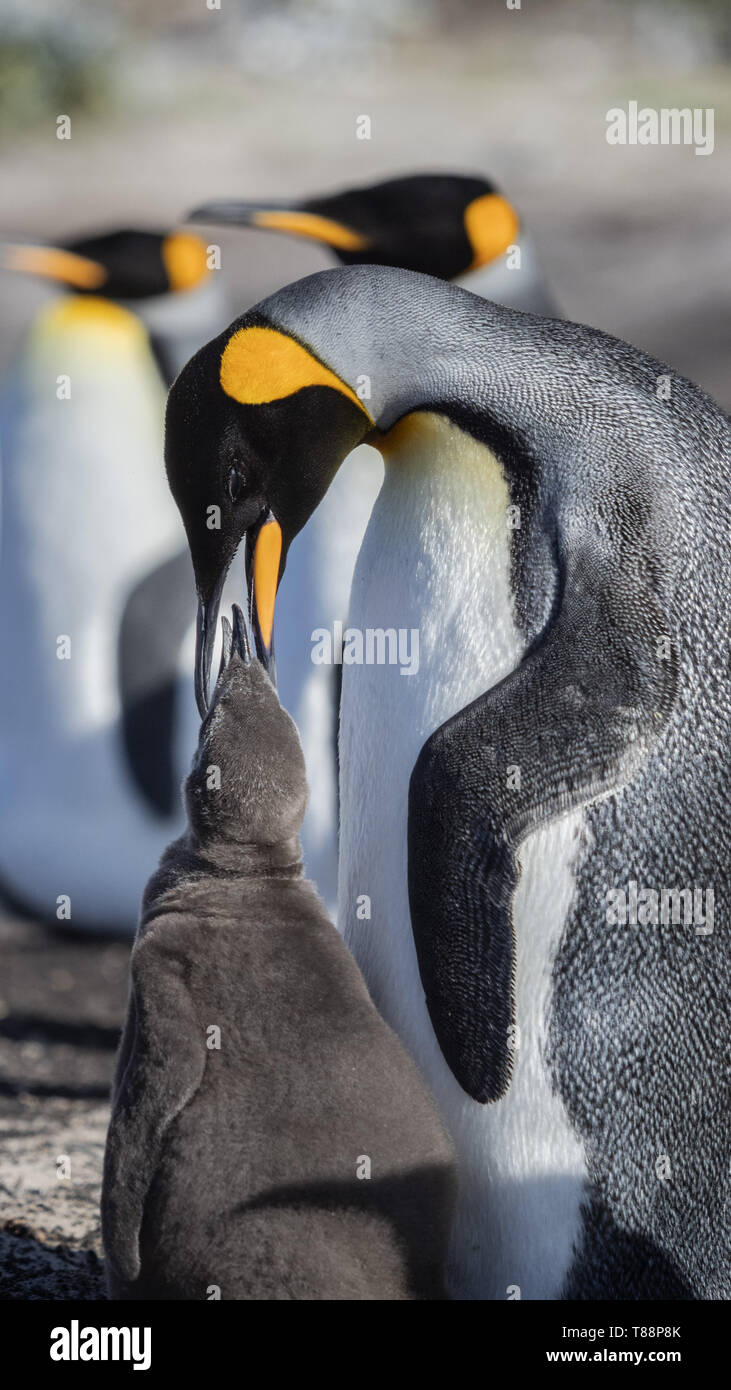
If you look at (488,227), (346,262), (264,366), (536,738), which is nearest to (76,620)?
Answer: (346,262)

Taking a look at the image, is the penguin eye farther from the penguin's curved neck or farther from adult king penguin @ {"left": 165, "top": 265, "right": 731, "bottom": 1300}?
the penguin's curved neck

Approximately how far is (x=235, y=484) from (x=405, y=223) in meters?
2.23

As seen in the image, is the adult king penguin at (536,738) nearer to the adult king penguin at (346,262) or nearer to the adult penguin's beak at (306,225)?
the adult king penguin at (346,262)

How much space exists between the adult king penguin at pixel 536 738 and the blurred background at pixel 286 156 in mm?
696

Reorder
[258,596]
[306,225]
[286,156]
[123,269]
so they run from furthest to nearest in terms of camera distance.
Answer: [286,156]
[123,269]
[306,225]
[258,596]


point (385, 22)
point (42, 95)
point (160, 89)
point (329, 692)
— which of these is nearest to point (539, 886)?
point (329, 692)

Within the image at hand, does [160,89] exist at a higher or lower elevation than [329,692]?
higher

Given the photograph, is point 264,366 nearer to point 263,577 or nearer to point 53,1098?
point 263,577

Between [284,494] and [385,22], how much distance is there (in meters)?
21.6

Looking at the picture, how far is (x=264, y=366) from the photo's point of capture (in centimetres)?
193

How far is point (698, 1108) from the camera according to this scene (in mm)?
1922

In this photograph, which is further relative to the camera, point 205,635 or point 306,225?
point 306,225

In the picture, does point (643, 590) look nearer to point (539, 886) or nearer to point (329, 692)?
point (539, 886)

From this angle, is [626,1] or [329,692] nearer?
[329,692]
